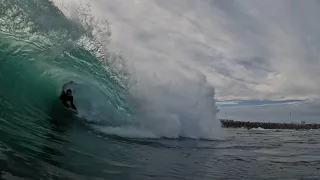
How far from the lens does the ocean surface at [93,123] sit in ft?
20.3

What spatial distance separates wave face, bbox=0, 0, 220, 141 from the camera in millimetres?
11023

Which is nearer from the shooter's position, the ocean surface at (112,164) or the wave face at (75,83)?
the ocean surface at (112,164)

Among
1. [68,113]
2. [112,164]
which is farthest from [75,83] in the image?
[112,164]

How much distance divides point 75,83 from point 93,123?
3.74m

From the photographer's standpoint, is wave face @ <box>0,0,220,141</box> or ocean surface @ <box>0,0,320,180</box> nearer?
ocean surface @ <box>0,0,320,180</box>

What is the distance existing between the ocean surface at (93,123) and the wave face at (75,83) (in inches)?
1.8

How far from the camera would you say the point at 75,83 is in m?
15.9

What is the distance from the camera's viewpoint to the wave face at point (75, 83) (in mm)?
11023

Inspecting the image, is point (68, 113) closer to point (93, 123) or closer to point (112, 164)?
point (93, 123)

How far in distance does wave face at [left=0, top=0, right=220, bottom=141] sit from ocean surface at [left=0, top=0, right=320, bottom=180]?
0.05 metres

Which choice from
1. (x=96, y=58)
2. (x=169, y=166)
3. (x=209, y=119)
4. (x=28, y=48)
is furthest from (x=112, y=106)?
(x=169, y=166)

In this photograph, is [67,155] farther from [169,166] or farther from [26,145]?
[169,166]

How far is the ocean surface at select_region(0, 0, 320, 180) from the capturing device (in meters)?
6.18

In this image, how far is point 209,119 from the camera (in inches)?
771
